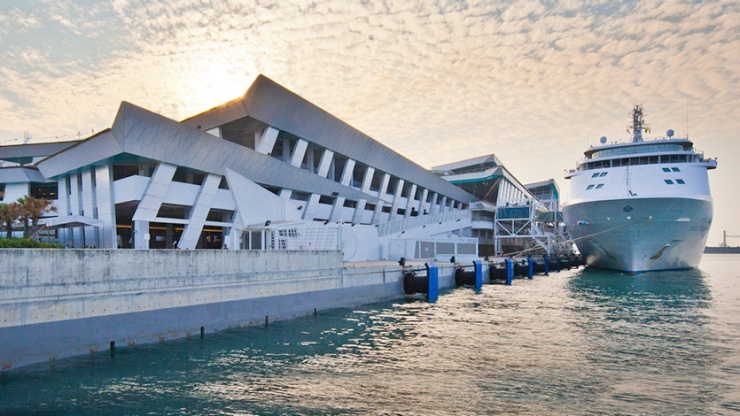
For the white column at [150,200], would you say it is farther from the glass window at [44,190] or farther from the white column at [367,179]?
the white column at [367,179]

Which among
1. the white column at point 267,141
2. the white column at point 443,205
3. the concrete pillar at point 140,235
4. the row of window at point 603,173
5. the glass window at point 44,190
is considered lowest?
the concrete pillar at point 140,235

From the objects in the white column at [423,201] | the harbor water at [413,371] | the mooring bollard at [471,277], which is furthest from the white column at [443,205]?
the harbor water at [413,371]

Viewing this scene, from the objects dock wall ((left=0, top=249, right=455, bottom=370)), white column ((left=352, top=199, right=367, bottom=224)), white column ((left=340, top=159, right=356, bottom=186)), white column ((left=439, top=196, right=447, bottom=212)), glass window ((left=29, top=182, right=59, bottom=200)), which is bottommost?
dock wall ((left=0, top=249, right=455, bottom=370))

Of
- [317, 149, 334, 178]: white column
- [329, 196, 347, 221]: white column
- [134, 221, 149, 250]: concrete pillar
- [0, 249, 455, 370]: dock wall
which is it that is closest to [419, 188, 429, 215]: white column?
[329, 196, 347, 221]: white column

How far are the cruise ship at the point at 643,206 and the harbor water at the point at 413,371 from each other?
23.6 metres

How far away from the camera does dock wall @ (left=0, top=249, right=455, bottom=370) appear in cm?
1295

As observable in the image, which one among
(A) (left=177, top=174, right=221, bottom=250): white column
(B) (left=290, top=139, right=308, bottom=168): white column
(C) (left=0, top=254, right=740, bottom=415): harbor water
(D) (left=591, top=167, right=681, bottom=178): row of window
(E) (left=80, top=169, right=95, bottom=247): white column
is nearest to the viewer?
(C) (left=0, top=254, right=740, bottom=415): harbor water

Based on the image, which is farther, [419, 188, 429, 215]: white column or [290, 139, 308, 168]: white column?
[419, 188, 429, 215]: white column

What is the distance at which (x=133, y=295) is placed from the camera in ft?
51.1

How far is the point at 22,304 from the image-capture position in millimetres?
12922

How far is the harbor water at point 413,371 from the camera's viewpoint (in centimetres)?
1047

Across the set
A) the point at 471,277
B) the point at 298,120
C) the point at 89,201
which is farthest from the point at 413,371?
the point at 298,120

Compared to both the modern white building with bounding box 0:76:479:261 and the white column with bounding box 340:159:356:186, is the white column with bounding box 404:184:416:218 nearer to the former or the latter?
the modern white building with bounding box 0:76:479:261

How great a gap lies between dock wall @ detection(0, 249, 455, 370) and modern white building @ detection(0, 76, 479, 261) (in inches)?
290
